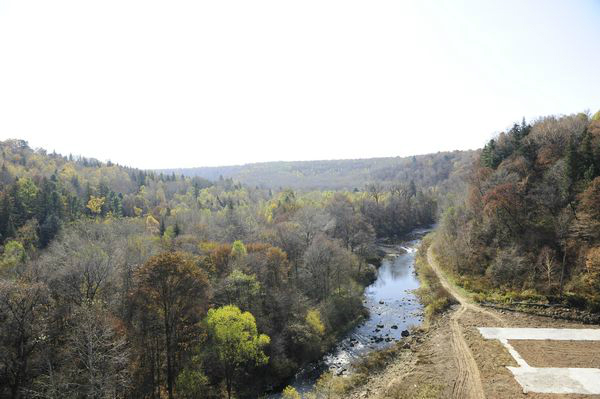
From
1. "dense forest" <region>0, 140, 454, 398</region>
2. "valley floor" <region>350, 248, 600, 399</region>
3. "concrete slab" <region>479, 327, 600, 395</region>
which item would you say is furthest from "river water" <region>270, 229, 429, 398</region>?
"concrete slab" <region>479, 327, 600, 395</region>

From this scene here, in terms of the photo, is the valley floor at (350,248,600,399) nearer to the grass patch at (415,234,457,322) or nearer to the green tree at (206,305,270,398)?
the grass patch at (415,234,457,322)

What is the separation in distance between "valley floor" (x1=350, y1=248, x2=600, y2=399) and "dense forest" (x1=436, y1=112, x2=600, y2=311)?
6.25 metres

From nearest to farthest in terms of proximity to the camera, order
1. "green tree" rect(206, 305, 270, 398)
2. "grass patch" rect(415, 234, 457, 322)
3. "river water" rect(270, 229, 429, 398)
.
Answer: "green tree" rect(206, 305, 270, 398), "river water" rect(270, 229, 429, 398), "grass patch" rect(415, 234, 457, 322)

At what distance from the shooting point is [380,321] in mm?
37781

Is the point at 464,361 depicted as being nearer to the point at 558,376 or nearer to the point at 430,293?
the point at 558,376

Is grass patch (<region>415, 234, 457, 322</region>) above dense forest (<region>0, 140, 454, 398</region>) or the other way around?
the other way around

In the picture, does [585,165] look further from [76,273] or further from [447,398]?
[76,273]

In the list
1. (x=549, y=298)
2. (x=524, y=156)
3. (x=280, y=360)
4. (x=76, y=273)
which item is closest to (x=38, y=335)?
(x=76, y=273)

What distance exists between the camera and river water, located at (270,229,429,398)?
94.3ft

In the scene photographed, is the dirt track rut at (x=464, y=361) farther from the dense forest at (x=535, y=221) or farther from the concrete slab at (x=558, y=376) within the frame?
the dense forest at (x=535, y=221)

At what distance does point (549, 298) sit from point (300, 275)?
24.4m

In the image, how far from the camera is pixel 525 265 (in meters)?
39.1

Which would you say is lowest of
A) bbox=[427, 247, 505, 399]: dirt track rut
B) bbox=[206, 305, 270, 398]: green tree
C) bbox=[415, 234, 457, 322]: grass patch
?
bbox=[415, 234, 457, 322]: grass patch

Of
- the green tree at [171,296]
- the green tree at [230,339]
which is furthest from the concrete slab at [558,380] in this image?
the green tree at [171,296]
